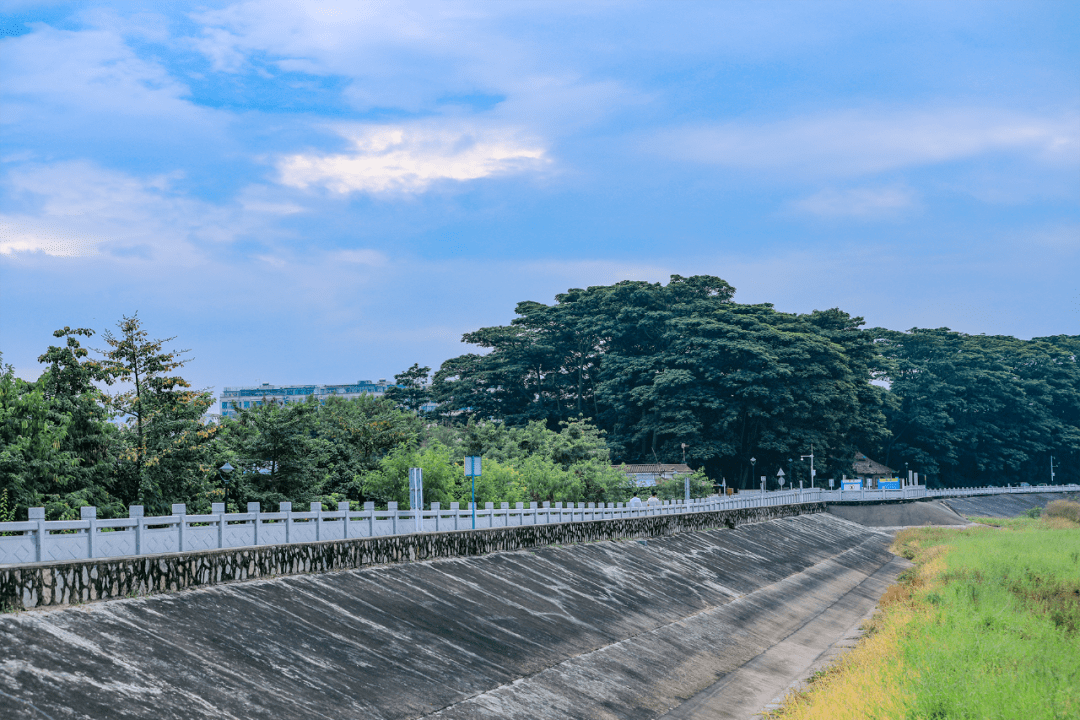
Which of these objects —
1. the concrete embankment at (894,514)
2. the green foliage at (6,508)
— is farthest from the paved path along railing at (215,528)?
the concrete embankment at (894,514)

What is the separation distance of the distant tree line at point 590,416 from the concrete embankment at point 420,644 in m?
12.2

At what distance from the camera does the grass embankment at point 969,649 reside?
19.5 m

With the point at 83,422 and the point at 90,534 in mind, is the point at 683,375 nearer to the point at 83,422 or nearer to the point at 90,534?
the point at 83,422

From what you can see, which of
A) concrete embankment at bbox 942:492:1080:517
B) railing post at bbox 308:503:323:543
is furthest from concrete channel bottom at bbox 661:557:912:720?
concrete embankment at bbox 942:492:1080:517

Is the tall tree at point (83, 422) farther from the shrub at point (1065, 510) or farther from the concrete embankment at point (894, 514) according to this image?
the shrub at point (1065, 510)

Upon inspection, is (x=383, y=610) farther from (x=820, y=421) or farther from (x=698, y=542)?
(x=820, y=421)

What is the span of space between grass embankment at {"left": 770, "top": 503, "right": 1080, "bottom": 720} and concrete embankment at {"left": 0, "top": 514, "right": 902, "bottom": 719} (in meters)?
2.96

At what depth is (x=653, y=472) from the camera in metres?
92.4

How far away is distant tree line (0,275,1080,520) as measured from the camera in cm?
3538

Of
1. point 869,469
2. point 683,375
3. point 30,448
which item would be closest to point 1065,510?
point 683,375

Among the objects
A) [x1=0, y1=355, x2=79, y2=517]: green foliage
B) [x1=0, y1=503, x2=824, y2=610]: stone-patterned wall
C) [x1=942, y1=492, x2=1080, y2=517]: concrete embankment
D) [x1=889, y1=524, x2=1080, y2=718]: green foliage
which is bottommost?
[x1=942, y1=492, x2=1080, y2=517]: concrete embankment

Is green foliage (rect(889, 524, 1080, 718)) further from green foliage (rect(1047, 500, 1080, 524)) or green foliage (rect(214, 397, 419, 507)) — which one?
green foliage (rect(1047, 500, 1080, 524))

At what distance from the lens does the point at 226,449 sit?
41.6m

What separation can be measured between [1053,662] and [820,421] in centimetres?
8820
